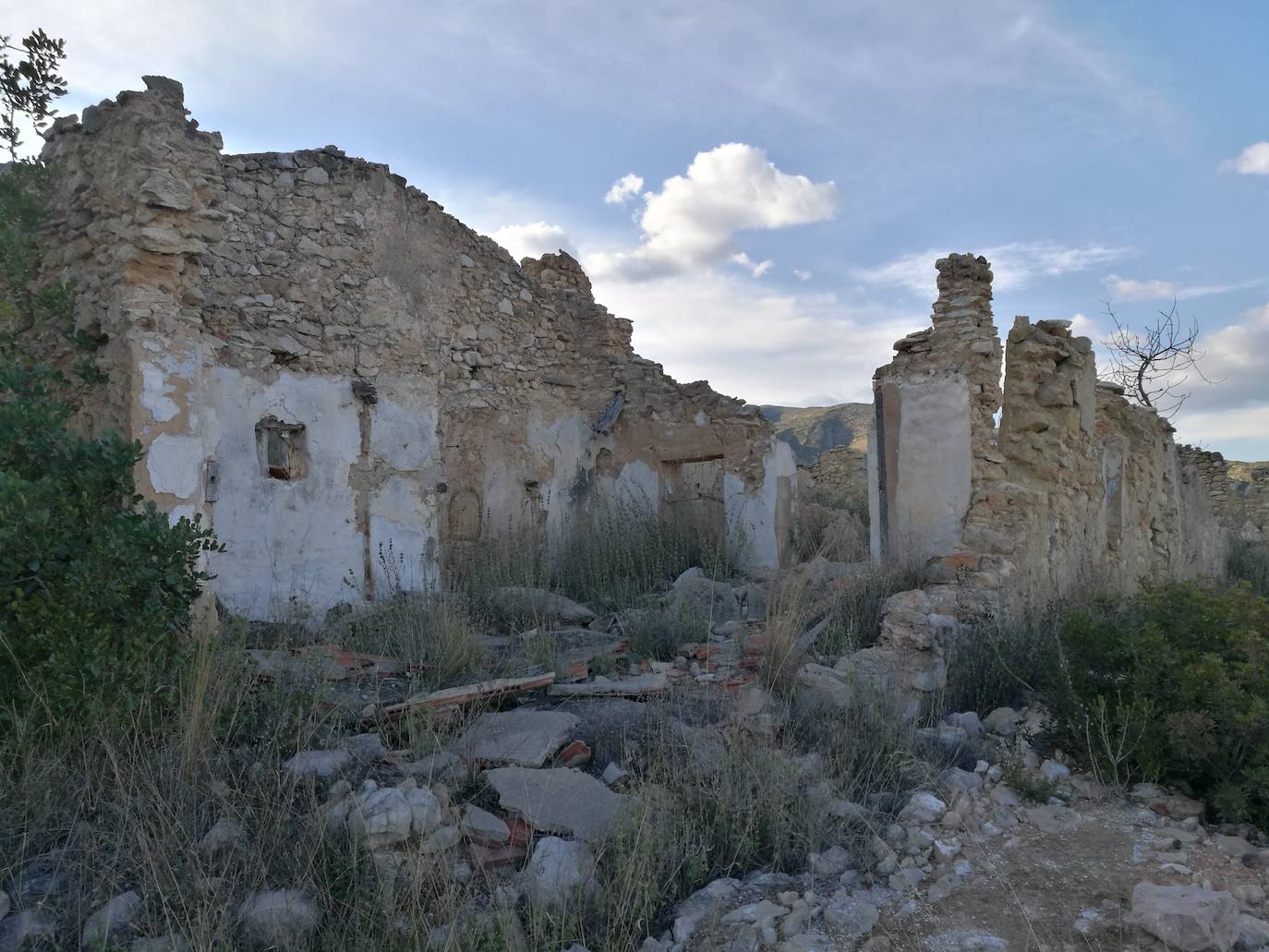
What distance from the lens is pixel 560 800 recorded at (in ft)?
11.8

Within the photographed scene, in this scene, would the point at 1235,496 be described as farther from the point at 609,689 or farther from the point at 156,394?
the point at 156,394

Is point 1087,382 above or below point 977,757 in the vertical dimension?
above

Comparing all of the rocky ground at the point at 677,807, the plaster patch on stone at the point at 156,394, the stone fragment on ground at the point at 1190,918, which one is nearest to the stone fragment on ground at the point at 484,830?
the rocky ground at the point at 677,807

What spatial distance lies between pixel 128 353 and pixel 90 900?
10.8 ft

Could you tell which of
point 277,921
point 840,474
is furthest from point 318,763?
point 840,474

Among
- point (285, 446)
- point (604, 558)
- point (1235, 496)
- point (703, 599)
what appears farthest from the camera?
point (1235, 496)

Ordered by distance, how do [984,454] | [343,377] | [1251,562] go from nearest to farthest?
1. [984,454]
2. [343,377]
3. [1251,562]

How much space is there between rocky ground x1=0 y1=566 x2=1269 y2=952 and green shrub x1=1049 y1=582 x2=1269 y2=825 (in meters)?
0.15

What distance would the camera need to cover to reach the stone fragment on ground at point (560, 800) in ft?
11.2

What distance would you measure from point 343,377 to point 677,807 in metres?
6.34

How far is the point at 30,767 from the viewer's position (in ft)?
10.8

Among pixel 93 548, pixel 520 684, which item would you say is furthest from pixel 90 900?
pixel 520 684

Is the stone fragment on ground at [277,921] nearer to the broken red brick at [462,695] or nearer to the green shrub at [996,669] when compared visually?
the broken red brick at [462,695]

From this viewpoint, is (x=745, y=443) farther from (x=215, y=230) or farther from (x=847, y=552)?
(x=215, y=230)
